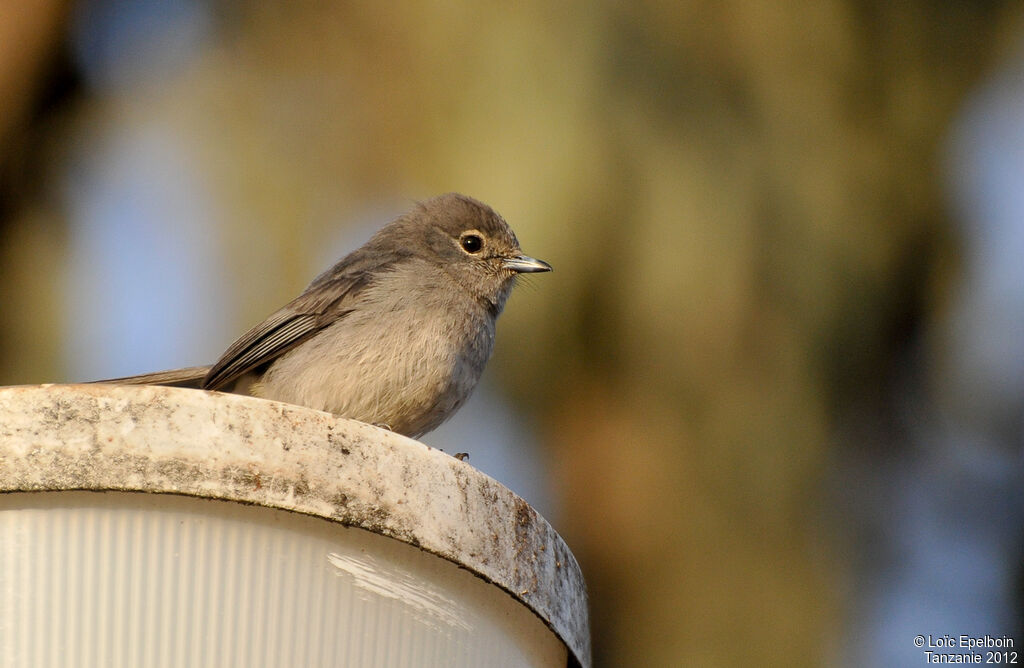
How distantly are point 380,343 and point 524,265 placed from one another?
1.27 meters

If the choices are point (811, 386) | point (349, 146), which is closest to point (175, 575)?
point (811, 386)

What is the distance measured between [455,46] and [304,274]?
5.68 ft

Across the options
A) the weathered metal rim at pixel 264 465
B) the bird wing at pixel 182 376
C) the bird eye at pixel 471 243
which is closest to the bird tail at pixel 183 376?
the bird wing at pixel 182 376

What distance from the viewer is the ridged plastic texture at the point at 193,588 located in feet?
7.81

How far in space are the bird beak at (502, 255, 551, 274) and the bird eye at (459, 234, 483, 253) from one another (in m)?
0.15

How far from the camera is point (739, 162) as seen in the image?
7496 millimetres

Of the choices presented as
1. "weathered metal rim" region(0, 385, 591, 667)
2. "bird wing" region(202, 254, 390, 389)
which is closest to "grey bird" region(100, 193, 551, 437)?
"bird wing" region(202, 254, 390, 389)

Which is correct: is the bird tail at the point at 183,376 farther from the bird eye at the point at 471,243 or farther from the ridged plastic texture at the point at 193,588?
the ridged plastic texture at the point at 193,588

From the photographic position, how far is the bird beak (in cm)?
598

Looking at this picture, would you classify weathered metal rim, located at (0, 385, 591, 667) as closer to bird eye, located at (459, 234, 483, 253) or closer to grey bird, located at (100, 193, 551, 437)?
grey bird, located at (100, 193, 551, 437)

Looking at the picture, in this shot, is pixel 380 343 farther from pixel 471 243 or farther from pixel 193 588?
pixel 193 588

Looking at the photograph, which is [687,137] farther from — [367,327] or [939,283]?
[367,327]

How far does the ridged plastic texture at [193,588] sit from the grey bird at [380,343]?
196 cm

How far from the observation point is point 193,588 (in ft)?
8.01
